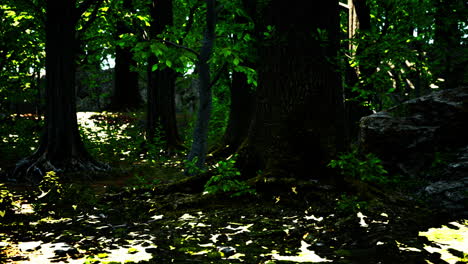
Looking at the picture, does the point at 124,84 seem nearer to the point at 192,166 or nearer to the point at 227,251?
the point at 192,166

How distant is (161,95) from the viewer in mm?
13586

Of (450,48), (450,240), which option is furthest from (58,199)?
(450,48)

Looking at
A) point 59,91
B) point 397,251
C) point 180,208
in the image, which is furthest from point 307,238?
point 59,91

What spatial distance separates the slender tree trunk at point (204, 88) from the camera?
26.2ft

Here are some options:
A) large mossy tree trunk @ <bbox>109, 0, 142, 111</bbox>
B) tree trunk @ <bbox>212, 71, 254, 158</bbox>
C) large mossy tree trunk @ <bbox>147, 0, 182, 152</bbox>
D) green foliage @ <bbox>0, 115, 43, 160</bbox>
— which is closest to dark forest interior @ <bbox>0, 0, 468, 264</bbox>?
green foliage @ <bbox>0, 115, 43, 160</bbox>

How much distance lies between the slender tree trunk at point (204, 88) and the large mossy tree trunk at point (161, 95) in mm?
5033

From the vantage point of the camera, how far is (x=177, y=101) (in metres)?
28.8

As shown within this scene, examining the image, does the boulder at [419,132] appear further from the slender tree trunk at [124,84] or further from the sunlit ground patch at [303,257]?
the slender tree trunk at [124,84]

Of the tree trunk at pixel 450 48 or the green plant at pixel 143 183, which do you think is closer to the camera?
the green plant at pixel 143 183

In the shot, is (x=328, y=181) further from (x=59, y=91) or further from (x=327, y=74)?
(x=59, y=91)

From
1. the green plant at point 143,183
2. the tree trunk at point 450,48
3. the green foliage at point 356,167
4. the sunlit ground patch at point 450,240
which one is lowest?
the green plant at point 143,183

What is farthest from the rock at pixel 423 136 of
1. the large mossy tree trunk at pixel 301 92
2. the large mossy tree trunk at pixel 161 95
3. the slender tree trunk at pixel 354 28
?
the large mossy tree trunk at pixel 161 95

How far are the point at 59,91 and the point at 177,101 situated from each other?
62.6 feet

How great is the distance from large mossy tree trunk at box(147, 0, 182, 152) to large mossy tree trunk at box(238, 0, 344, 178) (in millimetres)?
8457
